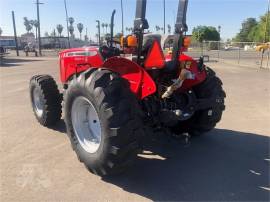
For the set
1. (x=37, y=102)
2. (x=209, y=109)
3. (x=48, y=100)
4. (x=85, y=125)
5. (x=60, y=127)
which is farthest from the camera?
(x=37, y=102)

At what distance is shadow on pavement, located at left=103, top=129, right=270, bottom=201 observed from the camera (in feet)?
12.7

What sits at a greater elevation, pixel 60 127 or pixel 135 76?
pixel 135 76

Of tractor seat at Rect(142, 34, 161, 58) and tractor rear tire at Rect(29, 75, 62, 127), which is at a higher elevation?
tractor seat at Rect(142, 34, 161, 58)

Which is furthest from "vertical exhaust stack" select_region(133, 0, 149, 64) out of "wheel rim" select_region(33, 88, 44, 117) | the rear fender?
"wheel rim" select_region(33, 88, 44, 117)

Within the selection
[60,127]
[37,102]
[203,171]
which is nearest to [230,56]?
[37,102]

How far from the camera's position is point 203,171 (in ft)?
14.7

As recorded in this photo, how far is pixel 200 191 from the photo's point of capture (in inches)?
155

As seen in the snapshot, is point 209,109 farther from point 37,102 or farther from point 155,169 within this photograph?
point 37,102

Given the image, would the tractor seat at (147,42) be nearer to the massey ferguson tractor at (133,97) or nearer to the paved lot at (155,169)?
the massey ferguson tractor at (133,97)

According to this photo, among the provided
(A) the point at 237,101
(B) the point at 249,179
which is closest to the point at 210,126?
(B) the point at 249,179

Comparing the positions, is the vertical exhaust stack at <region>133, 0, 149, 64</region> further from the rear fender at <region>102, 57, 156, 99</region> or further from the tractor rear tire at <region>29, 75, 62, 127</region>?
the tractor rear tire at <region>29, 75, 62, 127</region>

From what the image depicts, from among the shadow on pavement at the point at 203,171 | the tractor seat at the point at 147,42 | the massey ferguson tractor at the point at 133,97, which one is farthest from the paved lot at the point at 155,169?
the tractor seat at the point at 147,42

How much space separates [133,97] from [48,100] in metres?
3.07

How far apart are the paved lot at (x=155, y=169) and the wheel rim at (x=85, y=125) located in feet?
1.16
